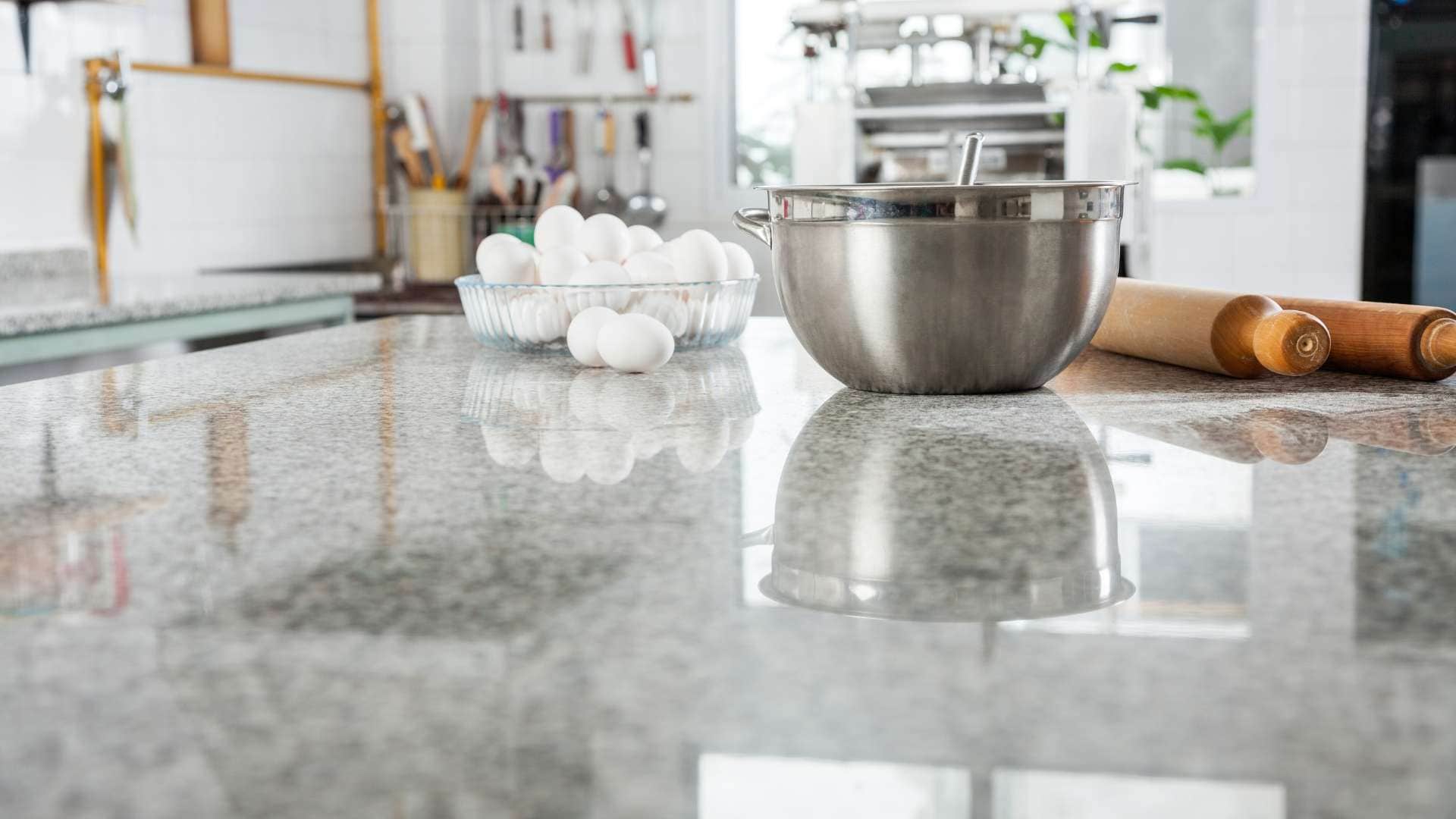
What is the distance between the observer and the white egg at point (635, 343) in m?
0.91

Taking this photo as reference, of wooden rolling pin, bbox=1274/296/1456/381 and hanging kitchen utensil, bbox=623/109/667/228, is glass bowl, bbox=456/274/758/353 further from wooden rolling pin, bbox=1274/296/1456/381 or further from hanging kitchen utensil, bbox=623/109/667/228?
hanging kitchen utensil, bbox=623/109/667/228

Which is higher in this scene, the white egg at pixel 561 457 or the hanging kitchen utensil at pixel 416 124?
the hanging kitchen utensil at pixel 416 124

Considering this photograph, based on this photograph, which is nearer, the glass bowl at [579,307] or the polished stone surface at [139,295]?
the glass bowl at [579,307]

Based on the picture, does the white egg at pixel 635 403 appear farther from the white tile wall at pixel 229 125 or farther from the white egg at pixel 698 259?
the white tile wall at pixel 229 125

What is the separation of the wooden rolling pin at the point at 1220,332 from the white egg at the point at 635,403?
31 cm

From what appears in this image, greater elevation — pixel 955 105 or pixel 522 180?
pixel 955 105

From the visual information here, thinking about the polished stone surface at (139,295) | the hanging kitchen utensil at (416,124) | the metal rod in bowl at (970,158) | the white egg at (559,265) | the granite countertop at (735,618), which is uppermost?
the hanging kitchen utensil at (416,124)

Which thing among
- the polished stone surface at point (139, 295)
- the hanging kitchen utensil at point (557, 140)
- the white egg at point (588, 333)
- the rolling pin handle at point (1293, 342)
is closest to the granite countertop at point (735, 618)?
the rolling pin handle at point (1293, 342)

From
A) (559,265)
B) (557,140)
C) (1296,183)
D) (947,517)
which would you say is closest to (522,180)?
(557,140)

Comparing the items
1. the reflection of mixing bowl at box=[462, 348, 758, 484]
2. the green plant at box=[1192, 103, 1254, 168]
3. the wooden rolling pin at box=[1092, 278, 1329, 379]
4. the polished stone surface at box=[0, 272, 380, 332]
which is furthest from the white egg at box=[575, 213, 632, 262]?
the green plant at box=[1192, 103, 1254, 168]

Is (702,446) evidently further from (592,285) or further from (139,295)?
(139,295)

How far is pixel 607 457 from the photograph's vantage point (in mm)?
651

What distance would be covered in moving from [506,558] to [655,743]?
6.6 inches

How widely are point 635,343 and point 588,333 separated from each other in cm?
5
